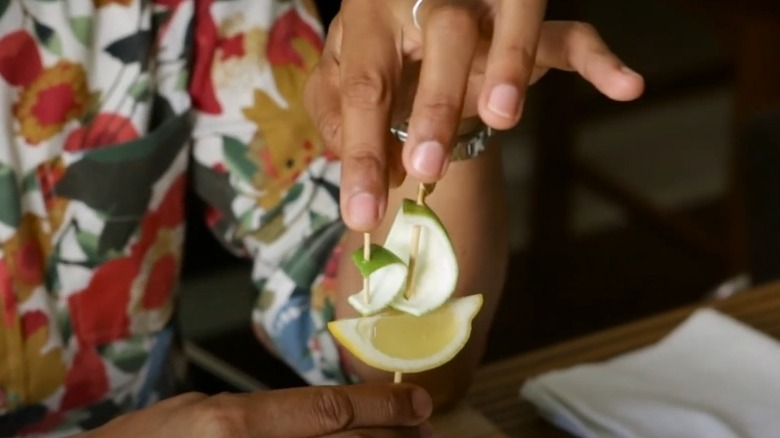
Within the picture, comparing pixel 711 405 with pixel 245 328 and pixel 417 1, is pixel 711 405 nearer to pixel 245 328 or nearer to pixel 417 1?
pixel 417 1

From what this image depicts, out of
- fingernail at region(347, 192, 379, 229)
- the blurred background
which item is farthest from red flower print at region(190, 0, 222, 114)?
the blurred background

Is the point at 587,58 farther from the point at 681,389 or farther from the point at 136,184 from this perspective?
the point at 136,184

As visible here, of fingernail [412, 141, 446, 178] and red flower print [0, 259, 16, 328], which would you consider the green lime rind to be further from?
red flower print [0, 259, 16, 328]

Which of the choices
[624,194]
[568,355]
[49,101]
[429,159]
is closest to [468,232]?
[568,355]

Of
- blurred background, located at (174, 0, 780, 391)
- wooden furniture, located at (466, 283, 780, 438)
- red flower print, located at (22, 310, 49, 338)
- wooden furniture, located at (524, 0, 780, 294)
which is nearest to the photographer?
wooden furniture, located at (466, 283, 780, 438)

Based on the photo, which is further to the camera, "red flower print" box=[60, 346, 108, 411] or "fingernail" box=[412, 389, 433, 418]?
"red flower print" box=[60, 346, 108, 411]

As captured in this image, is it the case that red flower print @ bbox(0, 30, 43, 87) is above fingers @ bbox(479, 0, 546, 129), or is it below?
below
